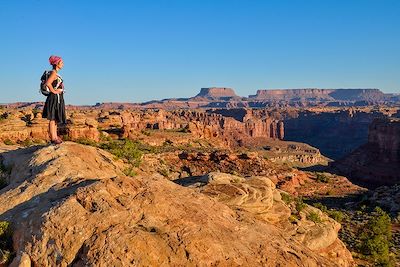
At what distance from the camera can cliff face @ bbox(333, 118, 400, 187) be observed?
71188 mm

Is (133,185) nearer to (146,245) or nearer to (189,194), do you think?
(189,194)

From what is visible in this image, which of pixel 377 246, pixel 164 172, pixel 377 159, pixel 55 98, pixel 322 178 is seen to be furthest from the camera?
pixel 377 159

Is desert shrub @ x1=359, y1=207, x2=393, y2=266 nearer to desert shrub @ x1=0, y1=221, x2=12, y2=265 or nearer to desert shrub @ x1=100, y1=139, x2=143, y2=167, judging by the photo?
desert shrub @ x1=100, y1=139, x2=143, y2=167

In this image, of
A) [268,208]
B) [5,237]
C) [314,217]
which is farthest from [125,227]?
[314,217]

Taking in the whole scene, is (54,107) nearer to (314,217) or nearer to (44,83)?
(44,83)

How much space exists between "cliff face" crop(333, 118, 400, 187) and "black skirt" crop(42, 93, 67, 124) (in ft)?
216

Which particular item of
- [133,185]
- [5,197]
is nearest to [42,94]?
[5,197]

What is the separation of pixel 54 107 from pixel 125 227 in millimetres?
4942

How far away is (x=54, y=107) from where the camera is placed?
1057cm

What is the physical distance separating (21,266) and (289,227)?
8670 mm

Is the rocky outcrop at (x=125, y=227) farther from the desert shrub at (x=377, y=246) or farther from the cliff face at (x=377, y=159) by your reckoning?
the cliff face at (x=377, y=159)

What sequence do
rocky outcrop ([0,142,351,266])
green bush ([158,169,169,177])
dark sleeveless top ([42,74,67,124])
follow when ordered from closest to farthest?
→ rocky outcrop ([0,142,351,266]), dark sleeveless top ([42,74,67,124]), green bush ([158,169,169,177])

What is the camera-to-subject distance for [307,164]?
92.8m

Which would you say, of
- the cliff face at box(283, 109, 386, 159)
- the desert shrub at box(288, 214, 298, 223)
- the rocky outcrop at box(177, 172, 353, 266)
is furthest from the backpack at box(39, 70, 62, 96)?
the cliff face at box(283, 109, 386, 159)
